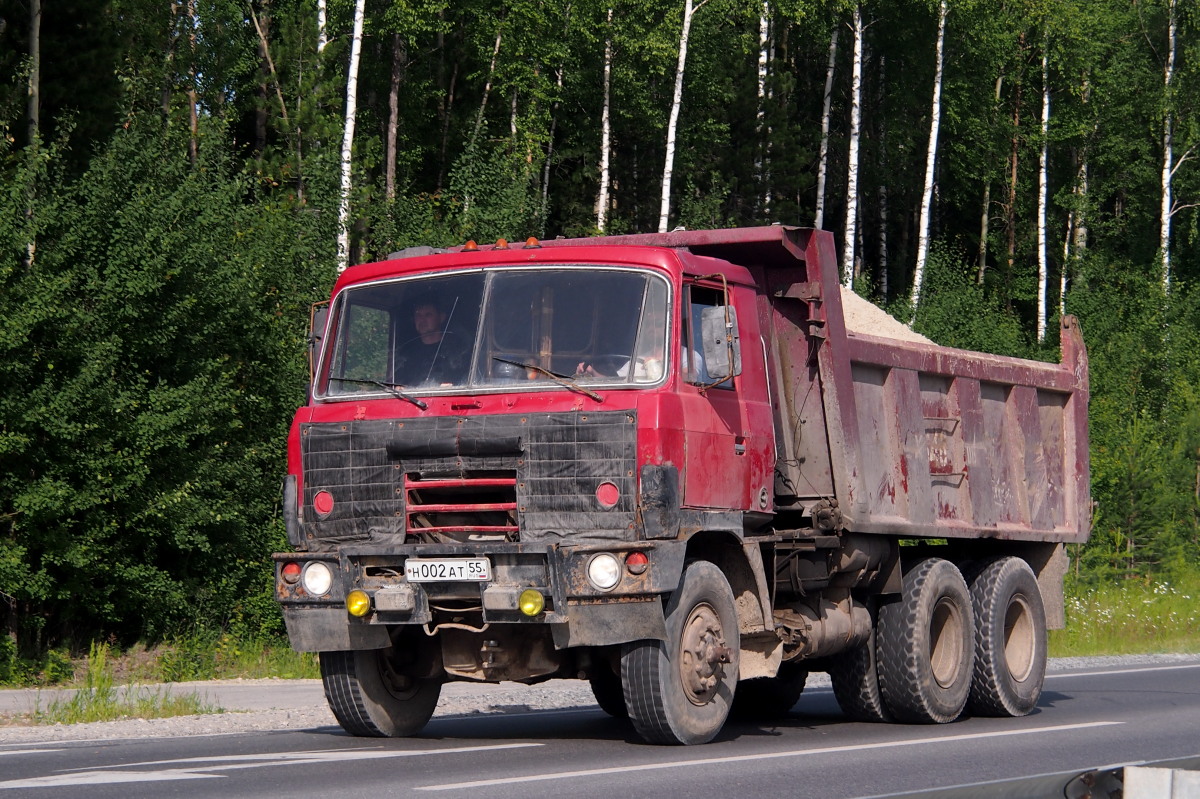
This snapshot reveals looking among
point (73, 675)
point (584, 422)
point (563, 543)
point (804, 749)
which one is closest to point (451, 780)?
point (563, 543)

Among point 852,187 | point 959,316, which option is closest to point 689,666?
point 959,316

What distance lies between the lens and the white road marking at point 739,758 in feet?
25.2

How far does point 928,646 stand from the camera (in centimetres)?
1206

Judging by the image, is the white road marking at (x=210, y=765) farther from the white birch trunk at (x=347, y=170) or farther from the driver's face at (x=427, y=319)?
the white birch trunk at (x=347, y=170)

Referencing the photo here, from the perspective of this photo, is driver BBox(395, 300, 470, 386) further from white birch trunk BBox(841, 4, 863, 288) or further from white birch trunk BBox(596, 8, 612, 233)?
white birch trunk BBox(596, 8, 612, 233)

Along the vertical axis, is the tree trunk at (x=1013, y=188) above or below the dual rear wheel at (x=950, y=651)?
above

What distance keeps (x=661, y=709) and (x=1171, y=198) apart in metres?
47.5

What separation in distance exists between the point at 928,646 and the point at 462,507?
4543 mm

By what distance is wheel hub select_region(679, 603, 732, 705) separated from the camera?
30.6ft

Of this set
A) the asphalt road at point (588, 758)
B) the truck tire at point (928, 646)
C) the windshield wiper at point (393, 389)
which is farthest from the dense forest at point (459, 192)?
the truck tire at point (928, 646)

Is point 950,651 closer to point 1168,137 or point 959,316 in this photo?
point 959,316

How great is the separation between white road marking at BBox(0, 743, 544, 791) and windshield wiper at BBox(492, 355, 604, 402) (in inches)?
88.5

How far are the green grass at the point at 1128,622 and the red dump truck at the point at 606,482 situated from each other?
12.3 meters

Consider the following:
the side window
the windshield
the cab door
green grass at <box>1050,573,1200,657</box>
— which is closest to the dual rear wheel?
the cab door
